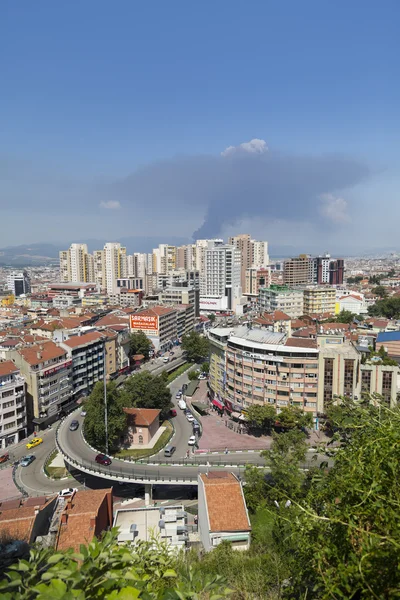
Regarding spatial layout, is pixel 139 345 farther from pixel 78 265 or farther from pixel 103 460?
pixel 78 265

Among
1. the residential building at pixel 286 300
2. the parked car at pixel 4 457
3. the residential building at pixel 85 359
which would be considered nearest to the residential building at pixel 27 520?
the parked car at pixel 4 457

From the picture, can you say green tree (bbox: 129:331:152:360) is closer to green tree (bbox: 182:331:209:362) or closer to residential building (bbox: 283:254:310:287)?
green tree (bbox: 182:331:209:362)

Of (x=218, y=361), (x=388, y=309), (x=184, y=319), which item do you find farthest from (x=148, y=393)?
(x=388, y=309)

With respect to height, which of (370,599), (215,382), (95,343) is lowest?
(215,382)

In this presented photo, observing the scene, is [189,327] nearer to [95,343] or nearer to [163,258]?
[95,343]

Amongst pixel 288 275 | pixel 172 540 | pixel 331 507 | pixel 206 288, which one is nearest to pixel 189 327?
pixel 206 288
